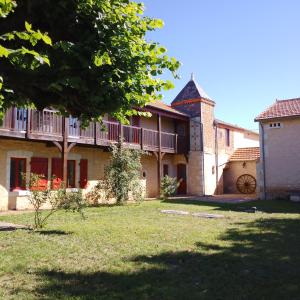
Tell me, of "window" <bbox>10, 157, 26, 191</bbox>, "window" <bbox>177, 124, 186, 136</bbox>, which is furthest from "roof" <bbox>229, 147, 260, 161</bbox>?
"window" <bbox>10, 157, 26, 191</bbox>

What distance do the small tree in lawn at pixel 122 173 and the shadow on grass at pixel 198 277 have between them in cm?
914

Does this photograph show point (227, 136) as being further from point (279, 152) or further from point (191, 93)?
point (279, 152)

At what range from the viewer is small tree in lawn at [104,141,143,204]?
16.2 metres

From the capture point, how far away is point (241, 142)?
103ft

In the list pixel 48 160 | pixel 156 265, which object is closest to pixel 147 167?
pixel 48 160

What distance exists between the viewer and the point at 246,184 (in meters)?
26.6

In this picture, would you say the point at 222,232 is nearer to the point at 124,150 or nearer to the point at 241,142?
the point at 124,150

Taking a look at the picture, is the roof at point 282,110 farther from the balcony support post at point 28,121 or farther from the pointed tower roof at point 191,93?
the balcony support post at point 28,121

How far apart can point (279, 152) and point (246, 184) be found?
698 cm

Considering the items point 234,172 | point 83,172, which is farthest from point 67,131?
point 234,172

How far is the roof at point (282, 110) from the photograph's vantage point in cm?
1998

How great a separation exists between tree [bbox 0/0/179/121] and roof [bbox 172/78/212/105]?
763 inches

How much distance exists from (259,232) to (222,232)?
94 cm

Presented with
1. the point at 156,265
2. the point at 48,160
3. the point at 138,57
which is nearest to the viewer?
the point at 138,57
